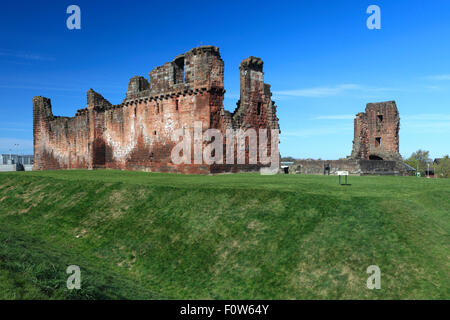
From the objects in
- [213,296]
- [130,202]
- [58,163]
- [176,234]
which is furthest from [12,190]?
[58,163]

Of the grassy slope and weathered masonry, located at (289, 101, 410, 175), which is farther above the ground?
weathered masonry, located at (289, 101, 410, 175)

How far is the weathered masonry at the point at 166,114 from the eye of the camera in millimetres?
22688

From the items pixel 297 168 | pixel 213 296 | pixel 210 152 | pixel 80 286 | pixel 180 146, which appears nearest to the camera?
pixel 80 286

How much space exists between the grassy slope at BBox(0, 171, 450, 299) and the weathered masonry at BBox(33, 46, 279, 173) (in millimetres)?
9880

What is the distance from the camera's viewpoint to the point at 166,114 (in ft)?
82.3

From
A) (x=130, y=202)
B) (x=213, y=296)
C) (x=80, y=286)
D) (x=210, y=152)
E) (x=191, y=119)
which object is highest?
(x=191, y=119)

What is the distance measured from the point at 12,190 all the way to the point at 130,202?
34.0ft

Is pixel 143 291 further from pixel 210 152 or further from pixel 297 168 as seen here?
pixel 297 168

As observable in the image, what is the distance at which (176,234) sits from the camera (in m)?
11.0

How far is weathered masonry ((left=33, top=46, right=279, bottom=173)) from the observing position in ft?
74.4

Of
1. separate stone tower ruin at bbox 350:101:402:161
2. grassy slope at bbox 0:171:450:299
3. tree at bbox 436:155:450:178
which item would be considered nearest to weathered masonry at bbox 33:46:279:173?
grassy slope at bbox 0:171:450:299

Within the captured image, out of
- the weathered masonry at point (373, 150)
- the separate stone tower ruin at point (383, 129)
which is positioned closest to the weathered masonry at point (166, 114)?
the weathered masonry at point (373, 150)

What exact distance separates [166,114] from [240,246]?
56.2 feet

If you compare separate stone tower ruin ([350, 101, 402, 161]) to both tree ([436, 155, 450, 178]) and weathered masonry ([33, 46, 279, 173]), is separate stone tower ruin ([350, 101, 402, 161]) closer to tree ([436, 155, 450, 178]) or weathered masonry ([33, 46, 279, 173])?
weathered masonry ([33, 46, 279, 173])
